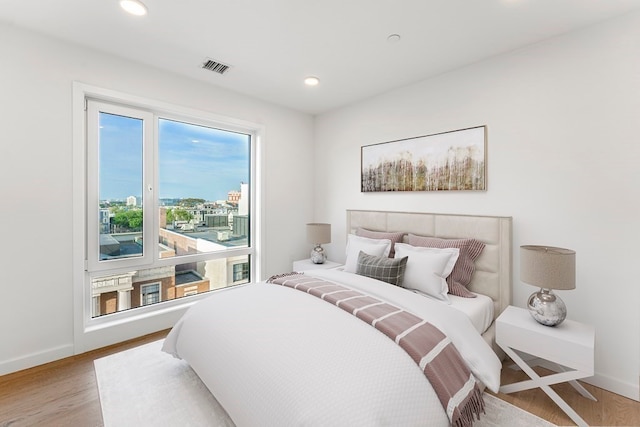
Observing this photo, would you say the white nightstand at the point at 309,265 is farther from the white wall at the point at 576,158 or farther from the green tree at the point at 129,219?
the green tree at the point at 129,219

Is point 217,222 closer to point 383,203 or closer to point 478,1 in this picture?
point 383,203

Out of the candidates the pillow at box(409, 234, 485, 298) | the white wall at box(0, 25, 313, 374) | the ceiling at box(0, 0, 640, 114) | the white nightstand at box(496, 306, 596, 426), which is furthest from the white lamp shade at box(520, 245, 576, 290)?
the white wall at box(0, 25, 313, 374)

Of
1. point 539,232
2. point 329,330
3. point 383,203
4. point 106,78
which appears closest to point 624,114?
point 539,232

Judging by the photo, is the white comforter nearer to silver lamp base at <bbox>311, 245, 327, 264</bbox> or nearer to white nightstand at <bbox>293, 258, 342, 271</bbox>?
white nightstand at <bbox>293, 258, 342, 271</bbox>

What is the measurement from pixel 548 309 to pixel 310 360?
163cm

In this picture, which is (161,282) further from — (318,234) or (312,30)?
(312,30)

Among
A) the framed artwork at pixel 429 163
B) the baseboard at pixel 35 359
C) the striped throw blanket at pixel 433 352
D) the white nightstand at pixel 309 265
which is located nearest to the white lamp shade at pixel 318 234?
the white nightstand at pixel 309 265

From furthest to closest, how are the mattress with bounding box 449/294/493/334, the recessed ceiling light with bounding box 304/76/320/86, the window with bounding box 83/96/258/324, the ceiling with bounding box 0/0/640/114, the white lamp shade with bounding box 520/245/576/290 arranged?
the recessed ceiling light with bounding box 304/76/320/86
the window with bounding box 83/96/258/324
the mattress with bounding box 449/294/493/334
the ceiling with bounding box 0/0/640/114
the white lamp shade with bounding box 520/245/576/290

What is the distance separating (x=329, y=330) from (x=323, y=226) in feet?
6.74

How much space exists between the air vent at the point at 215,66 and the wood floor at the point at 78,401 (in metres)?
2.77

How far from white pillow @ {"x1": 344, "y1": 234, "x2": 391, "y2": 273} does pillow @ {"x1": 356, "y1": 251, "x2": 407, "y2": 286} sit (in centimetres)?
18

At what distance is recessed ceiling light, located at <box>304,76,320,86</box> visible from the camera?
113 inches

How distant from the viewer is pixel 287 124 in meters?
3.77

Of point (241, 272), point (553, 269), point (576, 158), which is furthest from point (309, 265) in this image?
point (576, 158)
